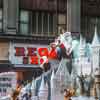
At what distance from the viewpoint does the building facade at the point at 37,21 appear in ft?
67.1

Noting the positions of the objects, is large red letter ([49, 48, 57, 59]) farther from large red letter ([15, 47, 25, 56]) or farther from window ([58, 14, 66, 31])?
window ([58, 14, 66, 31])

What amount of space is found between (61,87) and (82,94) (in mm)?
646

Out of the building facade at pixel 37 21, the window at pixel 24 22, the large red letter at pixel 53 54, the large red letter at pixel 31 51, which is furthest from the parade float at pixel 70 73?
the window at pixel 24 22

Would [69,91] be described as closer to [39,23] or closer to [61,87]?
[61,87]

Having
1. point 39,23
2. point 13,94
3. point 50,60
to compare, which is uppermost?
point 39,23

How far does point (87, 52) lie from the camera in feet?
38.6

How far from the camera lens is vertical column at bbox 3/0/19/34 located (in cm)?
2073

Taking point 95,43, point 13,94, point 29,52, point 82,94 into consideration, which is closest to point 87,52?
point 95,43

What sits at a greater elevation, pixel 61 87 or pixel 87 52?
pixel 87 52

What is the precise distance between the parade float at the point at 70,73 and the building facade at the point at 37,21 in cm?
739

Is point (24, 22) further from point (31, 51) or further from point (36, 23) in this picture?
point (31, 51)

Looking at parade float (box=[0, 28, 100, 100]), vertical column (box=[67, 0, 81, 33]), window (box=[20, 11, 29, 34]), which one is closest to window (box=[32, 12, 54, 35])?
window (box=[20, 11, 29, 34])

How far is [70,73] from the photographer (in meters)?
12.0

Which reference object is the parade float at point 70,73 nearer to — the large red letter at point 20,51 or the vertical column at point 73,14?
the large red letter at point 20,51
